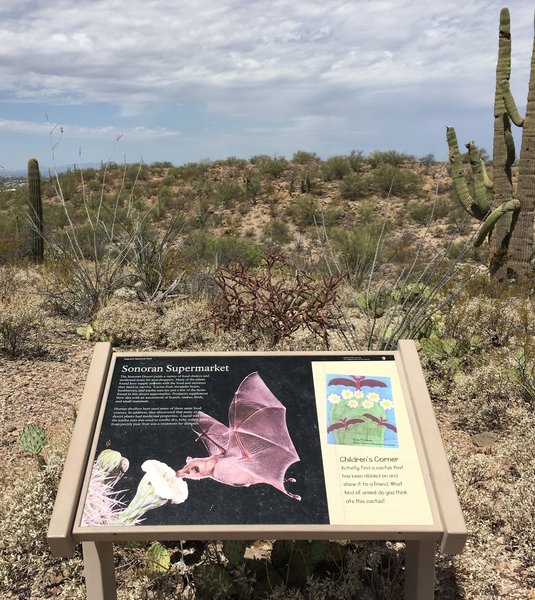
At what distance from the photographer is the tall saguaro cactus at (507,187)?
28.6 ft

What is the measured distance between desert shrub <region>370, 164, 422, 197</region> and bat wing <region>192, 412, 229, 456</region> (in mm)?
20884

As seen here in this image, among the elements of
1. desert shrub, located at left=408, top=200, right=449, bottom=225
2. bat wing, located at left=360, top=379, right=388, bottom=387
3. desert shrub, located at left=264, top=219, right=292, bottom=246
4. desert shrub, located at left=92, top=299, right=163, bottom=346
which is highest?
bat wing, located at left=360, top=379, right=388, bottom=387

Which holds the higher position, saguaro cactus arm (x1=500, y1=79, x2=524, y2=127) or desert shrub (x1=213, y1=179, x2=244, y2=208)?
saguaro cactus arm (x1=500, y1=79, x2=524, y2=127)

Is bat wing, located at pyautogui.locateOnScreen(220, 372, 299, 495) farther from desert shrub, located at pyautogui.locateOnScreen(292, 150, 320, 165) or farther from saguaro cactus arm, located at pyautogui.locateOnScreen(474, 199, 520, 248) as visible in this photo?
desert shrub, located at pyautogui.locateOnScreen(292, 150, 320, 165)

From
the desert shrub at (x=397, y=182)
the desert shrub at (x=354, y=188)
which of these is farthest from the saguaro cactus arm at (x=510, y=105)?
the desert shrub at (x=354, y=188)

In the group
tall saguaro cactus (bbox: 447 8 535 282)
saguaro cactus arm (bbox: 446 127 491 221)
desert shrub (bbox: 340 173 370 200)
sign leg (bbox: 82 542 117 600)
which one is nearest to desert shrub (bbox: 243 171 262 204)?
desert shrub (bbox: 340 173 370 200)

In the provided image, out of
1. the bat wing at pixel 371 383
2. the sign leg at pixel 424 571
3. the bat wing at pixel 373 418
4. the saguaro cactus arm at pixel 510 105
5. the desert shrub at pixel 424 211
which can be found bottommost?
the desert shrub at pixel 424 211

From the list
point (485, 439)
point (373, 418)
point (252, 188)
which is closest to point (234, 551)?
point (373, 418)

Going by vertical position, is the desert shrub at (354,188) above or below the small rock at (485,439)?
above

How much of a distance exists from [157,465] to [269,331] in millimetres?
2725

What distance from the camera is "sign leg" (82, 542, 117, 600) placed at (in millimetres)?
2494

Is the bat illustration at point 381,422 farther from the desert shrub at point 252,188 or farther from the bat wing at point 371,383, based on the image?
the desert shrub at point 252,188

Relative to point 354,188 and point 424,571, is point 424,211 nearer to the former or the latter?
point 354,188

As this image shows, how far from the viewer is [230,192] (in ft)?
78.0
